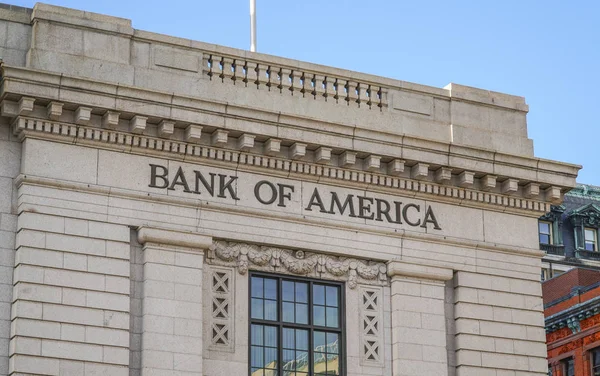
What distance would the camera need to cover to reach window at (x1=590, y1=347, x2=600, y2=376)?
56.9 m

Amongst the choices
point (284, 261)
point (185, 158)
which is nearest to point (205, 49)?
point (185, 158)

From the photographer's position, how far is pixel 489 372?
30953mm

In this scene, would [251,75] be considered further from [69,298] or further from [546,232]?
[546,232]

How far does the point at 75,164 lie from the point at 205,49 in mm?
4242

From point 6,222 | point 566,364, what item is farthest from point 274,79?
point 566,364

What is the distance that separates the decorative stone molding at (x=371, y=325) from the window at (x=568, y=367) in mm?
30035

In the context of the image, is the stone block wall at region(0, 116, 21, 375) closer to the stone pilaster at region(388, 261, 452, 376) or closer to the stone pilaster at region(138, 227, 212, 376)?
the stone pilaster at region(138, 227, 212, 376)

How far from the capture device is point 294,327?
96.8 ft

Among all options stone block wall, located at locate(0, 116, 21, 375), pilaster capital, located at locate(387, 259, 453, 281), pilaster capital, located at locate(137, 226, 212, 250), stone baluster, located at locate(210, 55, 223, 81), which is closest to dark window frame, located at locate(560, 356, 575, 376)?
pilaster capital, located at locate(387, 259, 453, 281)

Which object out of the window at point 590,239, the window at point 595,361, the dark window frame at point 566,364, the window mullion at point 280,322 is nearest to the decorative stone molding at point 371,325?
the window mullion at point 280,322

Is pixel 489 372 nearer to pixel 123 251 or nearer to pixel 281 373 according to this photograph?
pixel 281 373

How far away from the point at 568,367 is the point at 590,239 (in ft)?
76.6

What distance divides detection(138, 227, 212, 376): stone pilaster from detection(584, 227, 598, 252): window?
55127 millimetres

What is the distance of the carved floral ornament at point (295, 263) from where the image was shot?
29.2 m
